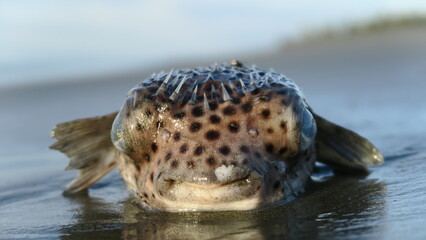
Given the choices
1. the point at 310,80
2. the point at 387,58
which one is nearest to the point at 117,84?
the point at 310,80

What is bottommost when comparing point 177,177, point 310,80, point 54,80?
point 177,177

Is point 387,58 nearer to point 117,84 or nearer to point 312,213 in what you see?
point 117,84

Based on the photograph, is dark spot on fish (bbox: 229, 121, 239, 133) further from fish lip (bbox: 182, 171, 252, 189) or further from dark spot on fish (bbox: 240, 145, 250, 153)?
fish lip (bbox: 182, 171, 252, 189)

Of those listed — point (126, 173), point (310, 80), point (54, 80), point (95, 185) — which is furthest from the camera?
point (54, 80)

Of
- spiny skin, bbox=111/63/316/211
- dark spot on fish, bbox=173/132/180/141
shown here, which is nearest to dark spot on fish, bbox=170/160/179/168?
→ spiny skin, bbox=111/63/316/211

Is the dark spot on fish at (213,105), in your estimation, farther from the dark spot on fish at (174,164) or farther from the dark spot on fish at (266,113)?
the dark spot on fish at (174,164)

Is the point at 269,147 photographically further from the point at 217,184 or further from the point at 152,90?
the point at 152,90
